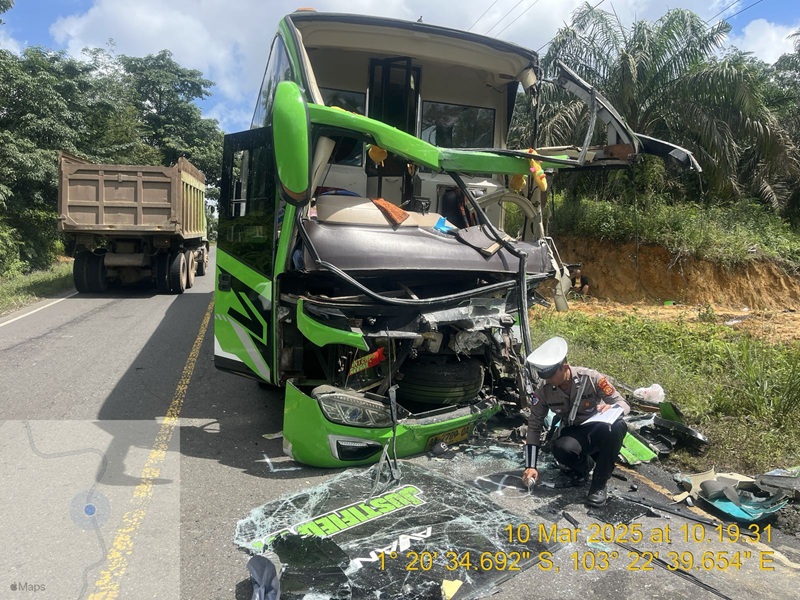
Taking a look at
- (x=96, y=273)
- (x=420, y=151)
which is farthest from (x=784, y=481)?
(x=96, y=273)

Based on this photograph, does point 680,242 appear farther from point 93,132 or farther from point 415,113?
point 93,132

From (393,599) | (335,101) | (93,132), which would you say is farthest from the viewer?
(93,132)

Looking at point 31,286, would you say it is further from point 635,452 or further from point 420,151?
point 635,452

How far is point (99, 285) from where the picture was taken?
13219mm

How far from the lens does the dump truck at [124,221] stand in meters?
12.0

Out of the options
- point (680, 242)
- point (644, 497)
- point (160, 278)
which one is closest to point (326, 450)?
point (644, 497)

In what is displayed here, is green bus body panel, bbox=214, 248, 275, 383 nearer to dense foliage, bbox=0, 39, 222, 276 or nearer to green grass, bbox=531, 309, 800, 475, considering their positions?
green grass, bbox=531, 309, 800, 475

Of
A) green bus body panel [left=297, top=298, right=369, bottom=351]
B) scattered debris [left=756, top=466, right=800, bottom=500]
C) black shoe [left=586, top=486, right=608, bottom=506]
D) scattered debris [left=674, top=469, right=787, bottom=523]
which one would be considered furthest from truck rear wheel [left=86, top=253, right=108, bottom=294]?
scattered debris [left=756, top=466, right=800, bottom=500]

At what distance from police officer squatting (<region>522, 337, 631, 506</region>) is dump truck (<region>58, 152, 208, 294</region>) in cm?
1032

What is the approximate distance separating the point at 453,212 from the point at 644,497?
327cm

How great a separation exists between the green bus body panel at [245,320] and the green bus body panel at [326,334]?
18.9 inches

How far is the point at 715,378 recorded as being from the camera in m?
6.04

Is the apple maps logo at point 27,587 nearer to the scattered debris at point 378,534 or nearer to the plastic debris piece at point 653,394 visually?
the scattered debris at point 378,534

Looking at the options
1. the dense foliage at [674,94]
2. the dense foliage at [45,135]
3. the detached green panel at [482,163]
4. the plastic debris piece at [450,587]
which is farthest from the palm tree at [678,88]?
the dense foliage at [45,135]
